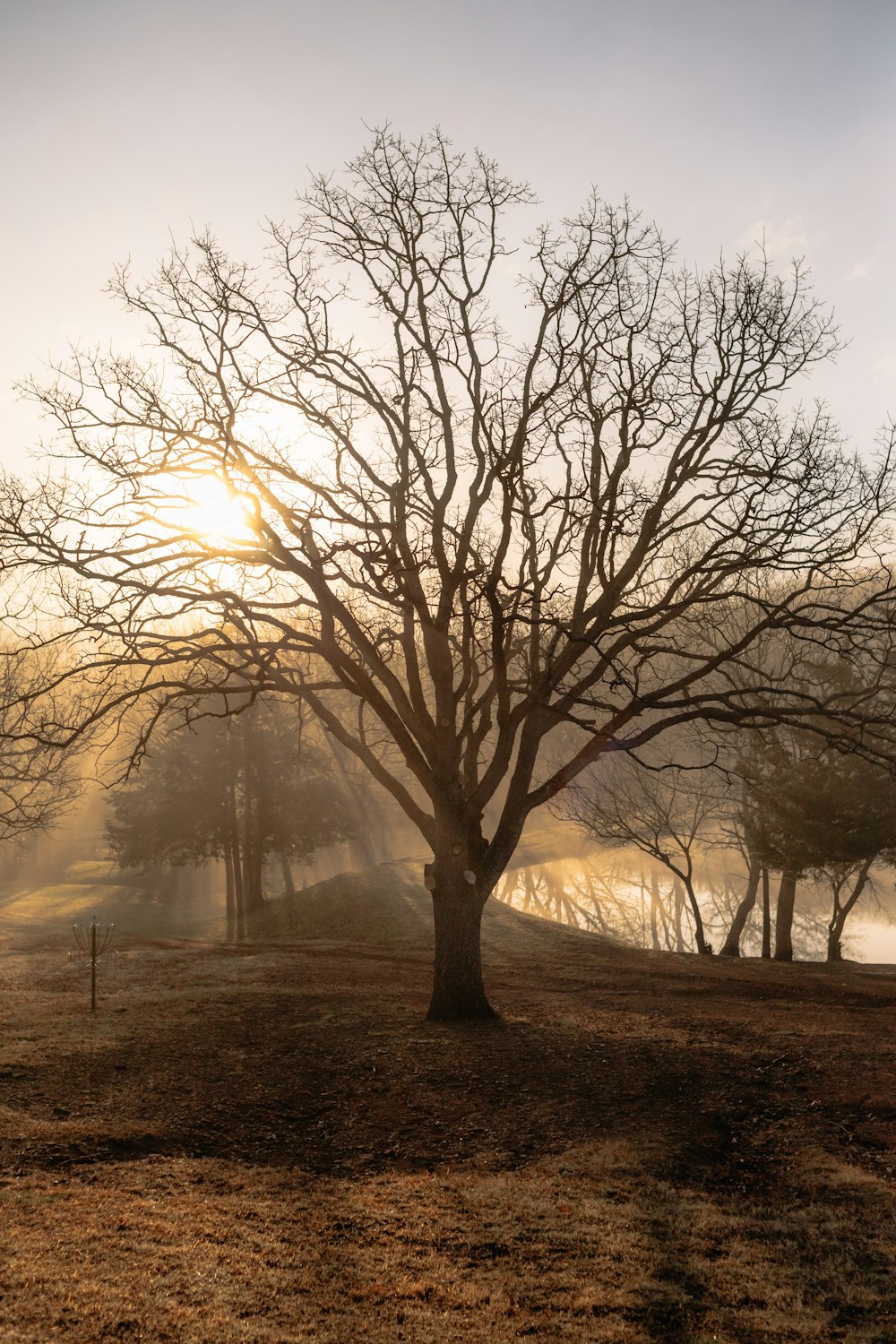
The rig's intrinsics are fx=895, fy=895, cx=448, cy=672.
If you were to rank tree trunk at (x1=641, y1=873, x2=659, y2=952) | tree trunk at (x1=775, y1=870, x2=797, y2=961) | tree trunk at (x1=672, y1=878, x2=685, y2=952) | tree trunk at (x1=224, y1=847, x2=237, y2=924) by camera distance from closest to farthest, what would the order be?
tree trunk at (x1=775, y1=870, x2=797, y2=961) → tree trunk at (x1=224, y1=847, x2=237, y2=924) → tree trunk at (x1=641, y1=873, x2=659, y2=952) → tree trunk at (x1=672, y1=878, x2=685, y2=952)

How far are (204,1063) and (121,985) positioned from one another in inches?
243

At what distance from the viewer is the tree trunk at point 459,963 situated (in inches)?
462

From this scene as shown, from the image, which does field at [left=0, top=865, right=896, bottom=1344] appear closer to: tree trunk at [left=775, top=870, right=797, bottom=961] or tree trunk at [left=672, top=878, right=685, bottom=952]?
tree trunk at [left=775, top=870, right=797, bottom=961]

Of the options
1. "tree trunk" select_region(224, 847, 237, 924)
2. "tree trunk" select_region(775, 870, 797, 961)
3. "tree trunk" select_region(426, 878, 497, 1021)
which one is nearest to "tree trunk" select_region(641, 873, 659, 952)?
"tree trunk" select_region(775, 870, 797, 961)

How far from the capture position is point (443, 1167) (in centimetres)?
723

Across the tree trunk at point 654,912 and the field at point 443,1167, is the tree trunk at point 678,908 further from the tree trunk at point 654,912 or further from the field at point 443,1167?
the field at point 443,1167

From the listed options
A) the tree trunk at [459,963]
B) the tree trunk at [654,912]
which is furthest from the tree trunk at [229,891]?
the tree trunk at [459,963]

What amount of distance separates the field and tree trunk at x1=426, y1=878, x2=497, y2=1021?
47 cm

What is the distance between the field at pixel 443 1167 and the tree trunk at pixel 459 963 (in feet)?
1.53

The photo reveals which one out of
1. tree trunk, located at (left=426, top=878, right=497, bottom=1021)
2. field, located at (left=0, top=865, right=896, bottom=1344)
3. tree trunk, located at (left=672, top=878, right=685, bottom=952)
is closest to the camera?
field, located at (left=0, top=865, right=896, bottom=1344)

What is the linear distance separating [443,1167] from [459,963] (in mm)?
4523

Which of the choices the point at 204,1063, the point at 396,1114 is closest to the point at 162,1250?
the point at 396,1114

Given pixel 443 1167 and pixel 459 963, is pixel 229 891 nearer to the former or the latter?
pixel 459 963

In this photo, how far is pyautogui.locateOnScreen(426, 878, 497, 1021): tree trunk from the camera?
11727mm
